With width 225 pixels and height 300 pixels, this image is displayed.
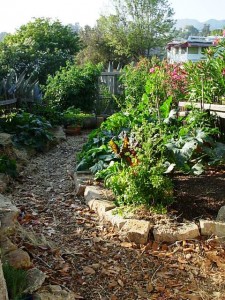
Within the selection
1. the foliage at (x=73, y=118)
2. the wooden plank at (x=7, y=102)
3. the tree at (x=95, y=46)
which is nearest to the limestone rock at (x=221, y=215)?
the wooden plank at (x=7, y=102)

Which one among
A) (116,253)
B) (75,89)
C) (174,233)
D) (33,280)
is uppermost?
(75,89)

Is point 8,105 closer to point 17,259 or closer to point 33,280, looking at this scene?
point 17,259

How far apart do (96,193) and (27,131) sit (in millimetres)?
3306

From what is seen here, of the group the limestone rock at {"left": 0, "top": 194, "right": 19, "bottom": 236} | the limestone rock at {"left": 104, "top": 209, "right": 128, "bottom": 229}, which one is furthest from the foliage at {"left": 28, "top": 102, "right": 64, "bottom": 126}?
the limestone rock at {"left": 0, "top": 194, "right": 19, "bottom": 236}

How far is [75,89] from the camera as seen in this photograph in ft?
37.2

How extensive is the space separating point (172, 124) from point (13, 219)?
3004 millimetres

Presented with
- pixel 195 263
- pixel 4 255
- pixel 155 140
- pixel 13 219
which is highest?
pixel 155 140

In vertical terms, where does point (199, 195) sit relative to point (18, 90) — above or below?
below

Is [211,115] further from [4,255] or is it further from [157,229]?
[4,255]

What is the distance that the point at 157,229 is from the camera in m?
3.40

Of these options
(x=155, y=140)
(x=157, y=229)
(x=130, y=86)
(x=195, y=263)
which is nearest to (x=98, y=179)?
(x=155, y=140)

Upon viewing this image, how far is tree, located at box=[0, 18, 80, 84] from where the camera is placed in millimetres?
14027

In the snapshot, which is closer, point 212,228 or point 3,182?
point 212,228

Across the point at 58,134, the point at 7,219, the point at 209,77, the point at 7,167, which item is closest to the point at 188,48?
the point at 58,134
